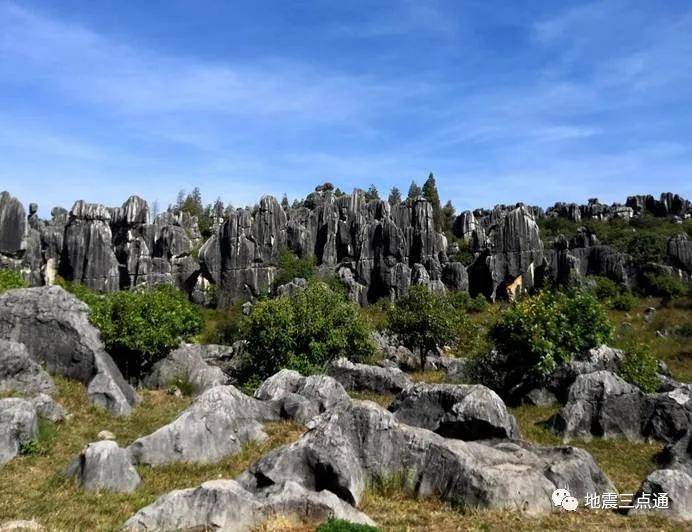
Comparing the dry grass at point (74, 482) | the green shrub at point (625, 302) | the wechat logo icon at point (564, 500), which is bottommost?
the wechat logo icon at point (564, 500)

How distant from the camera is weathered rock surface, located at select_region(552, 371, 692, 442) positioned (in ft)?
59.9

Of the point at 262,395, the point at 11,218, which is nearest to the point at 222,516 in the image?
the point at 262,395

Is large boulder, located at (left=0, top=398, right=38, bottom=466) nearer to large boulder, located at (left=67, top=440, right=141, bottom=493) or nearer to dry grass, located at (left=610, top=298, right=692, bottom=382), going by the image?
large boulder, located at (left=67, top=440, right=141, bottom=493)

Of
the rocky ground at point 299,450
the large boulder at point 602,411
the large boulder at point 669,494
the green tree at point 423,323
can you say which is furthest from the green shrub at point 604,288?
the large boulder at point 669,494

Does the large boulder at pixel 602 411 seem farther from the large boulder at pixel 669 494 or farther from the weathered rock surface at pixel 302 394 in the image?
the weathered rock surface at pixel 302 394

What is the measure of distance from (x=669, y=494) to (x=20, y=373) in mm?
18920

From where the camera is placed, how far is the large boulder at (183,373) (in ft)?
83.2

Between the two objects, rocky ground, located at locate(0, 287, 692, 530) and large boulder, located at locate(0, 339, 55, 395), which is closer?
rocky ground, located at locate(0, 287, 692, 530)

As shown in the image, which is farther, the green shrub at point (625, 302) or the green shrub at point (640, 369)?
the green shrub at point (625, 302)

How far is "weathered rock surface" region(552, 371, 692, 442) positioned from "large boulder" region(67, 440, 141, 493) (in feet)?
44.9

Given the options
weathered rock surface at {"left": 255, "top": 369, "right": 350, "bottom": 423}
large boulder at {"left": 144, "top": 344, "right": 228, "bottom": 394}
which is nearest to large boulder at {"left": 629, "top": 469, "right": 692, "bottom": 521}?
weathered rock surface at {"left": 255, "top": 369, "right": 350, "bottom": 423}

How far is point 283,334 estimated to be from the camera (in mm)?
24094

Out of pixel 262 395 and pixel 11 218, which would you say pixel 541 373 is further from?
pixel 11 218

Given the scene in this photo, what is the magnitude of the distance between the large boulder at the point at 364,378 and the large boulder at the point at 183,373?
5.19 m
